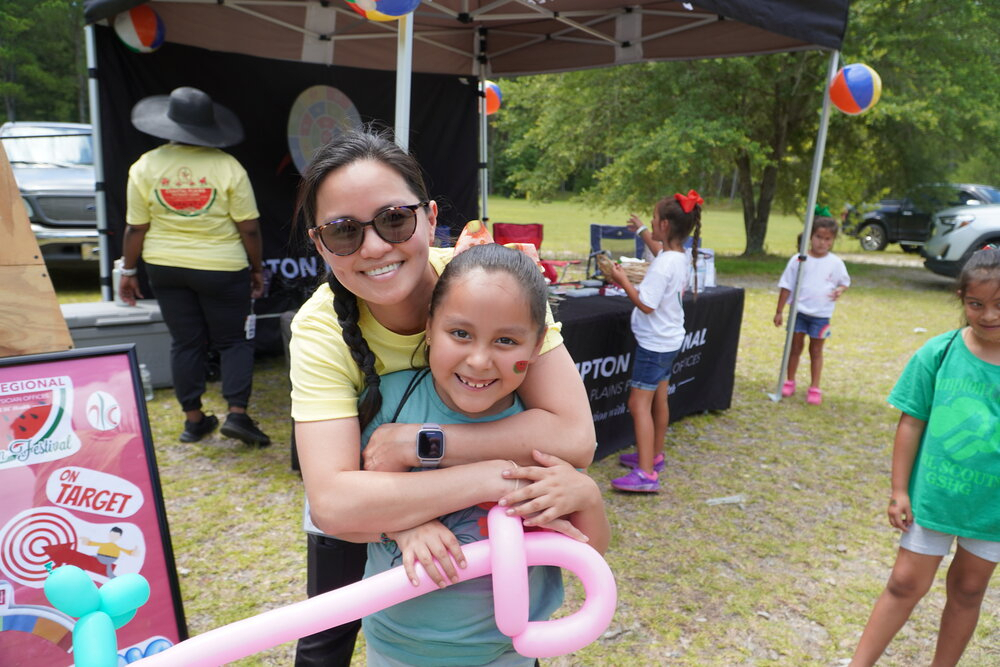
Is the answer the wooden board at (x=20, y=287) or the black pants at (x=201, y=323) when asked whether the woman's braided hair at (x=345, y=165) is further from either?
the black pants at (x=201, y=323)

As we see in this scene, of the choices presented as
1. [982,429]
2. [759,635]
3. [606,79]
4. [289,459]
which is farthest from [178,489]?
[606,79]

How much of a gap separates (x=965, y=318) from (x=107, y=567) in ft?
8.47

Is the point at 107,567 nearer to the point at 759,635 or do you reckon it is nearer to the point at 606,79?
the point at 759,635

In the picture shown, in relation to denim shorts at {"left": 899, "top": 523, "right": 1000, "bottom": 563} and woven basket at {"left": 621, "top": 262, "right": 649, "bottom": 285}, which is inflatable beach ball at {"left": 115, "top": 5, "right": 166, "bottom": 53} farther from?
denim shorts at {"left": 899, "top": 523, "right": 1000, "bottom": 563}

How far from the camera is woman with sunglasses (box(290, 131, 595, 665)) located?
3.43ft

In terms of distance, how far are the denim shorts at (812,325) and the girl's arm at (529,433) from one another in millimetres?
4604

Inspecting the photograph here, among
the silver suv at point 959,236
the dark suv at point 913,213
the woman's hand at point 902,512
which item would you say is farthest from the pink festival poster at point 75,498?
the dark suv at point 913,213

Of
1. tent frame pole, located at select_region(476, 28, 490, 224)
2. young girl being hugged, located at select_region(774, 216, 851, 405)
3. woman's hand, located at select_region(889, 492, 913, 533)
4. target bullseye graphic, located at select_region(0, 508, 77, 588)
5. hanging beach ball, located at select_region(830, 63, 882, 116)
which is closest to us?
target bullseye graphic, located at select_region(0, 508, 77, 588)

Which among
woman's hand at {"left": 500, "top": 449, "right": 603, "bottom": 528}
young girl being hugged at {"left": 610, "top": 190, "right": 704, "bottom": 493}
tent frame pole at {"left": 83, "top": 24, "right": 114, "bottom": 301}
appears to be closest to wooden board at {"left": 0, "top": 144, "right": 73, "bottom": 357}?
woman's hand at {"left": 500, "top": 449, "right": 603, "bottom": 528}

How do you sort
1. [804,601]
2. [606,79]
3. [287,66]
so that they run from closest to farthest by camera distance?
[804,601] → [287,66] → [606,79]

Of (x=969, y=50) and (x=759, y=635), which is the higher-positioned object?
(x=969, y=50)

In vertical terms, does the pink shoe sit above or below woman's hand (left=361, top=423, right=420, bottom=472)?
below

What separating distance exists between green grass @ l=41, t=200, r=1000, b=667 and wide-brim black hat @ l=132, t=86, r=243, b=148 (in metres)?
1.80

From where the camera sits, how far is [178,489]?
3.47m
